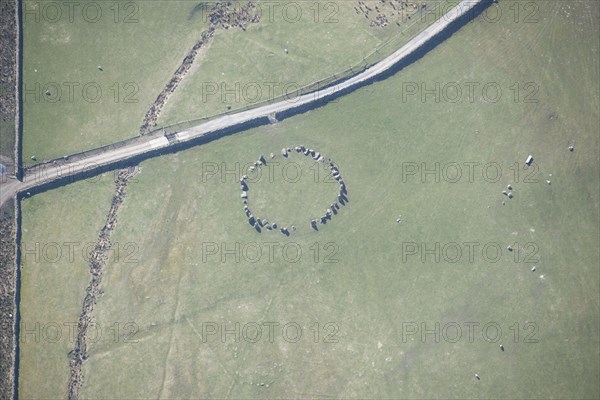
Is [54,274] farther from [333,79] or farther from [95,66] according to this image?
[333,79]

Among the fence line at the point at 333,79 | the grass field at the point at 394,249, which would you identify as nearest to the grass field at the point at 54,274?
the grass field at the point at 394,249

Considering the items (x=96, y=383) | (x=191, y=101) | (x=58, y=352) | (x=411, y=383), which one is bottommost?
(x=411, y=383)

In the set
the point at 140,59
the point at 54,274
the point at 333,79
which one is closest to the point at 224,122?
the point at 140,59

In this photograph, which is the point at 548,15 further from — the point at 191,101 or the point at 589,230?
the point at 191,101

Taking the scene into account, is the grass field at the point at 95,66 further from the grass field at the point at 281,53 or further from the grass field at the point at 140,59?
the grass field at the point at 281,53

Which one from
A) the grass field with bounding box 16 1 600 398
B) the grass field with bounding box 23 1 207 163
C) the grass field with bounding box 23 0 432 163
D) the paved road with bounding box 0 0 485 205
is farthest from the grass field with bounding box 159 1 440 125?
the grass field with bounding box 16 1 600 398

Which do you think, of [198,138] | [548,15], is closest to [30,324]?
[198,138]
